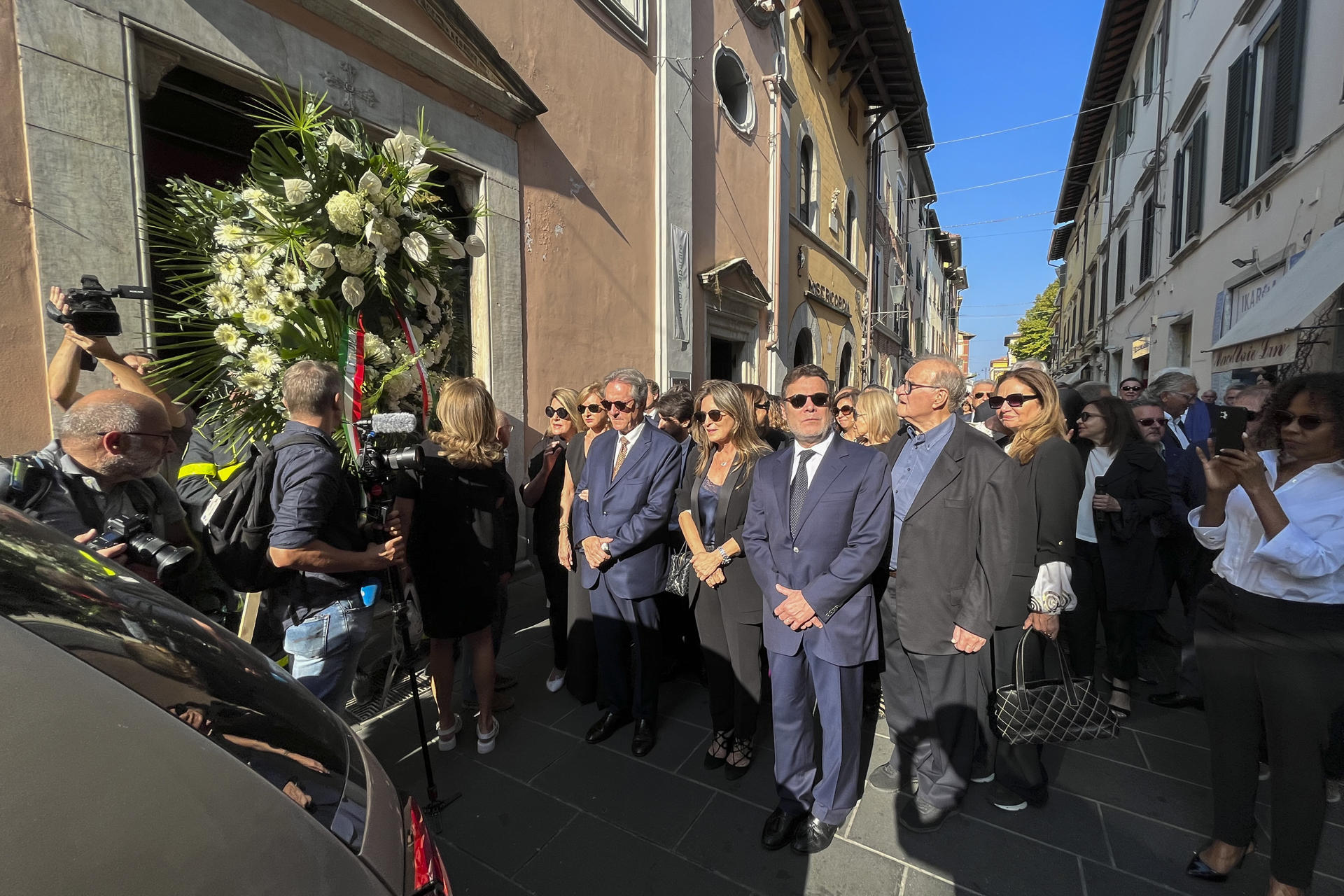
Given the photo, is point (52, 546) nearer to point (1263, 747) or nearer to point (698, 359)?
point (1263, 747)

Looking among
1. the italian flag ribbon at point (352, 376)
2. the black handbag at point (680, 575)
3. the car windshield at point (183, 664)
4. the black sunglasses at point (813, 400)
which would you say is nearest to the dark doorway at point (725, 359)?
the black handbag at point (680, 575)

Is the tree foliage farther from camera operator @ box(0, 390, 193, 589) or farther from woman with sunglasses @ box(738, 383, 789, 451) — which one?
camera operator @ box(0, 390, 193, 589)

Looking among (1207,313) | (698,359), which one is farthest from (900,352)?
(698,359)

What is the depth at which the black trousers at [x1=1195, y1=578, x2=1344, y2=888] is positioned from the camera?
1917mm

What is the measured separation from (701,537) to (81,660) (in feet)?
7.89

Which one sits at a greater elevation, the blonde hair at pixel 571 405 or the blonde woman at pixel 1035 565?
the blonde hair at pixel 571 405

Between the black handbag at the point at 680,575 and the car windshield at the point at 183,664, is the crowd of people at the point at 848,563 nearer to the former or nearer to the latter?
the black handbag at the point at 680,575

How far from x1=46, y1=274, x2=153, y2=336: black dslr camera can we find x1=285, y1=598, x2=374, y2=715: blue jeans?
1480 mm

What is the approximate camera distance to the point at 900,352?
25.3 meters

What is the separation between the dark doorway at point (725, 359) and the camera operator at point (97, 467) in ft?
29.8


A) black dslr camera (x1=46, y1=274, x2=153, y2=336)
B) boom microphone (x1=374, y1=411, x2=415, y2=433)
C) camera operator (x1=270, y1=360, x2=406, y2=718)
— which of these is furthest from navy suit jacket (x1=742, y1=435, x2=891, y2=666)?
black dslr camera (x1=46, y1=274, x2=153, y2=336)

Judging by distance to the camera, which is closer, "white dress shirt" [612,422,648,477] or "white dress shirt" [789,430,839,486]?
"white dress shirt" [789,430,839,486]

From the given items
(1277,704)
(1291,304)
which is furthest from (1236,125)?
(1277,704)

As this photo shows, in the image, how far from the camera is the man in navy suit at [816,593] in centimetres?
236
